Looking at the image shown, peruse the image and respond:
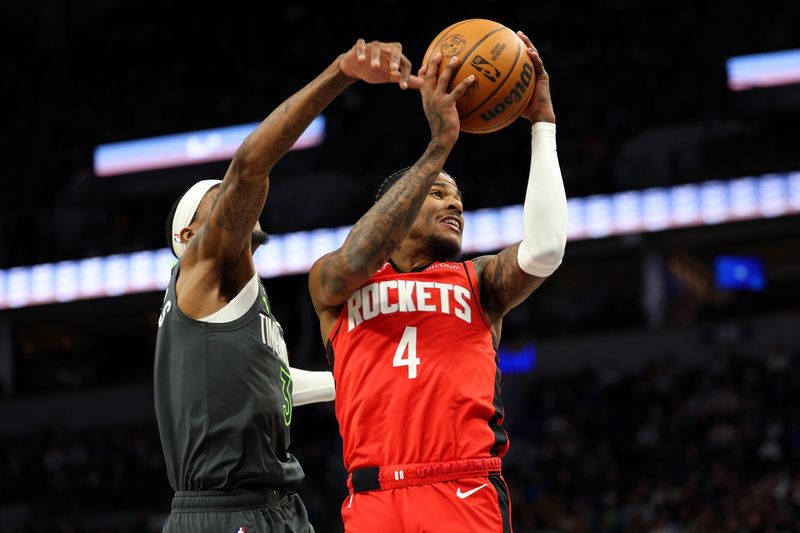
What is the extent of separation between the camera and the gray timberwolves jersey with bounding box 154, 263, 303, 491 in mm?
4051

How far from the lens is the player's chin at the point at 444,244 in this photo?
13.7ft

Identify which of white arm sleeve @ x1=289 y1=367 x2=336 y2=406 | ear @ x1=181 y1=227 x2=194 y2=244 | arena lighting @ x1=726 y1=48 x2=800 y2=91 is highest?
arena lighting @ x1=726 y1=48 x2=800 y2=91

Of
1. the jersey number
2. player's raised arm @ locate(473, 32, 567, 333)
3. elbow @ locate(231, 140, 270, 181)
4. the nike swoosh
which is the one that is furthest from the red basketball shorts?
elbow @ locate(231, 140, 270, 181)

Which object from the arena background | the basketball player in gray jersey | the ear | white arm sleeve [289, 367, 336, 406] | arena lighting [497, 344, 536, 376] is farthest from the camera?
arena lighting [497, 344, 536, 376]

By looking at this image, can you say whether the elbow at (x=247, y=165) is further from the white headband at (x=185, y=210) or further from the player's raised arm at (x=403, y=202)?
the white headband at (x=185, y=210)

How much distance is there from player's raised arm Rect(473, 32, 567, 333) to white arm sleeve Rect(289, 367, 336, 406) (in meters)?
0.96

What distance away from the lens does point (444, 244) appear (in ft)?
13.7

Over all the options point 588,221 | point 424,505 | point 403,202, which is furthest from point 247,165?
point 588,221

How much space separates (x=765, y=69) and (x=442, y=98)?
60.4 ft

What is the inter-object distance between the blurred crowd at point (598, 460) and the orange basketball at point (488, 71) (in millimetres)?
10134

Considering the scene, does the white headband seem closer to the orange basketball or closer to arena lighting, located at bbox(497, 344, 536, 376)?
the orange basketball

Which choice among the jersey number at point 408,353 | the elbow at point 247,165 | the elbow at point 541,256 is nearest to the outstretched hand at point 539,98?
the elbow at point 541,256

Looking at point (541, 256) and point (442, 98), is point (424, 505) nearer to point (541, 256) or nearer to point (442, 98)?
point (541, 256)

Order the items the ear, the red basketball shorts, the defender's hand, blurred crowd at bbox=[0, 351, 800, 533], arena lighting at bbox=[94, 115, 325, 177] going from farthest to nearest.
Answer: arena lighting at bbox=[94, 115, 325, 177] → blurred crowd at bbox=[0, 351, 800, 533] → the ear → the defender's hand → the red basketball shorts
